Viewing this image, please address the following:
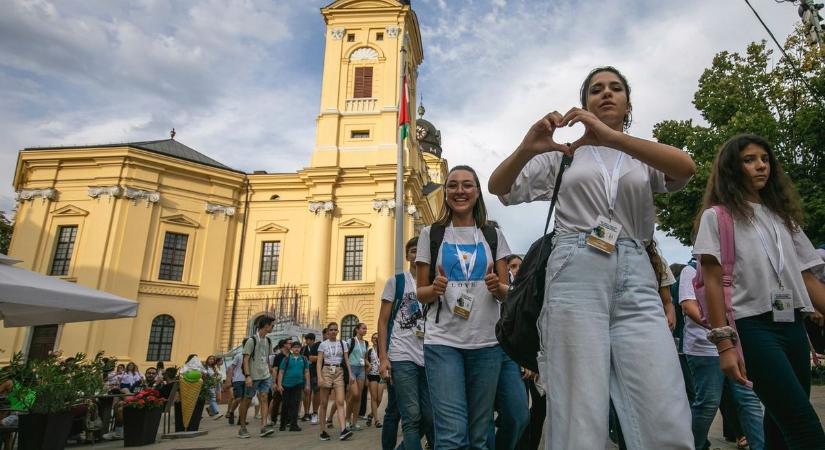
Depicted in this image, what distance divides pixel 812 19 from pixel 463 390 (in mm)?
10054

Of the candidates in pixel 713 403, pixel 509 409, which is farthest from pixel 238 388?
pixel 713 403

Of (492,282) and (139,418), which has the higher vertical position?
(492,282)

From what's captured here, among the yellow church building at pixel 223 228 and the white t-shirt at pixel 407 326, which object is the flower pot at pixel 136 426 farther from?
the yellow church building at pixel 223 228

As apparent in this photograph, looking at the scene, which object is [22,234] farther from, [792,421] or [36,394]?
[792,421]

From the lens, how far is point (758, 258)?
2.58 meters

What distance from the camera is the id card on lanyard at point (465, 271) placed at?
3.27 metres

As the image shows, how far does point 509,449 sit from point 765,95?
65.7 feet

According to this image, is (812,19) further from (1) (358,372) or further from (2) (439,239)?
(1) (358,372)

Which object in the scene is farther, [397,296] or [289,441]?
[289,441]

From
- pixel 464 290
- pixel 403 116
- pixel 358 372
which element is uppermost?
pixel 403 116

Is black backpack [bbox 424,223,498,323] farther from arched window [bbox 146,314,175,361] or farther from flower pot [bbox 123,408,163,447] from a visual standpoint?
arched window [bbox 146,314,175,361]

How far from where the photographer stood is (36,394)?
6547mm

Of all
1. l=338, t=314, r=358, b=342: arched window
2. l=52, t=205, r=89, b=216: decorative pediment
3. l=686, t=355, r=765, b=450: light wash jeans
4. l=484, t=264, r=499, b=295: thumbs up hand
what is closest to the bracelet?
l=484, t=264, r=499, b=295: thumbs up hand

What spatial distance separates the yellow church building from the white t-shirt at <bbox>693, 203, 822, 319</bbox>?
24037mm
